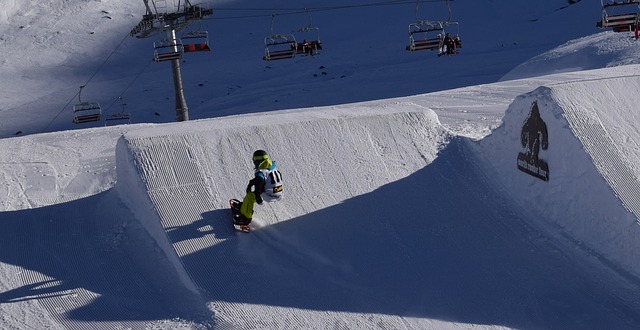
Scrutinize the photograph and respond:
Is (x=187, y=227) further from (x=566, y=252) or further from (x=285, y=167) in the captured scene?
(x=566, y=252)

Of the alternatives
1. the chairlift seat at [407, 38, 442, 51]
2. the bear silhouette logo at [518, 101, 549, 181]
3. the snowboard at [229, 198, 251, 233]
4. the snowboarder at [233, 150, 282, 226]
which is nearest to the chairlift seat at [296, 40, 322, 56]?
the chairlift seat at [407, 38, 442, 51]

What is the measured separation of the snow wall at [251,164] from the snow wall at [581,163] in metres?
1.45

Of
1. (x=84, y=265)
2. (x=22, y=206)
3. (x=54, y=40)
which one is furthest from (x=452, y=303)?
(x=54, y=40)

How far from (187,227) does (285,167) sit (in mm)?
2180

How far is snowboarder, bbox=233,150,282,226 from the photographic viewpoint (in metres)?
9.99

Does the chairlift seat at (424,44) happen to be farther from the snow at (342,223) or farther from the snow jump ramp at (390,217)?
the snow jump ramp at (390,217)

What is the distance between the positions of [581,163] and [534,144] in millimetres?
1014

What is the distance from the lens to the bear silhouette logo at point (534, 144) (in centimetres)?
1152

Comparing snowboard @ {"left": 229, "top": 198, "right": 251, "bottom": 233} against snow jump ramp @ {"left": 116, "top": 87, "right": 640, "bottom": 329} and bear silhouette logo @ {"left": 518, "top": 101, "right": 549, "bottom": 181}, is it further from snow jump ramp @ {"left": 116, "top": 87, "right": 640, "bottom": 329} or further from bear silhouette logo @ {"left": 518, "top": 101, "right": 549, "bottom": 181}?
bear silhouette logo @ {"left": 518, "top": 101, "right": 549, "bottom": 181}

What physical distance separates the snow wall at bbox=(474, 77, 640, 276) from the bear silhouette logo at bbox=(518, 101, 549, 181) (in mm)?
15

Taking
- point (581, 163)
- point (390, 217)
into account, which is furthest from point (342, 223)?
point (581, 163)

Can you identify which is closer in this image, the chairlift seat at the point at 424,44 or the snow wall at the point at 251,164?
the snow wall at the point at 251,164

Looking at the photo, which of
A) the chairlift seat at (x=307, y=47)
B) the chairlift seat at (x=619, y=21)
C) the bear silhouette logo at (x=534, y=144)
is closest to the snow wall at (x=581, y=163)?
the bear silhouette logo at (x=534, y=144)

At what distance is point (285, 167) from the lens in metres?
11.8
